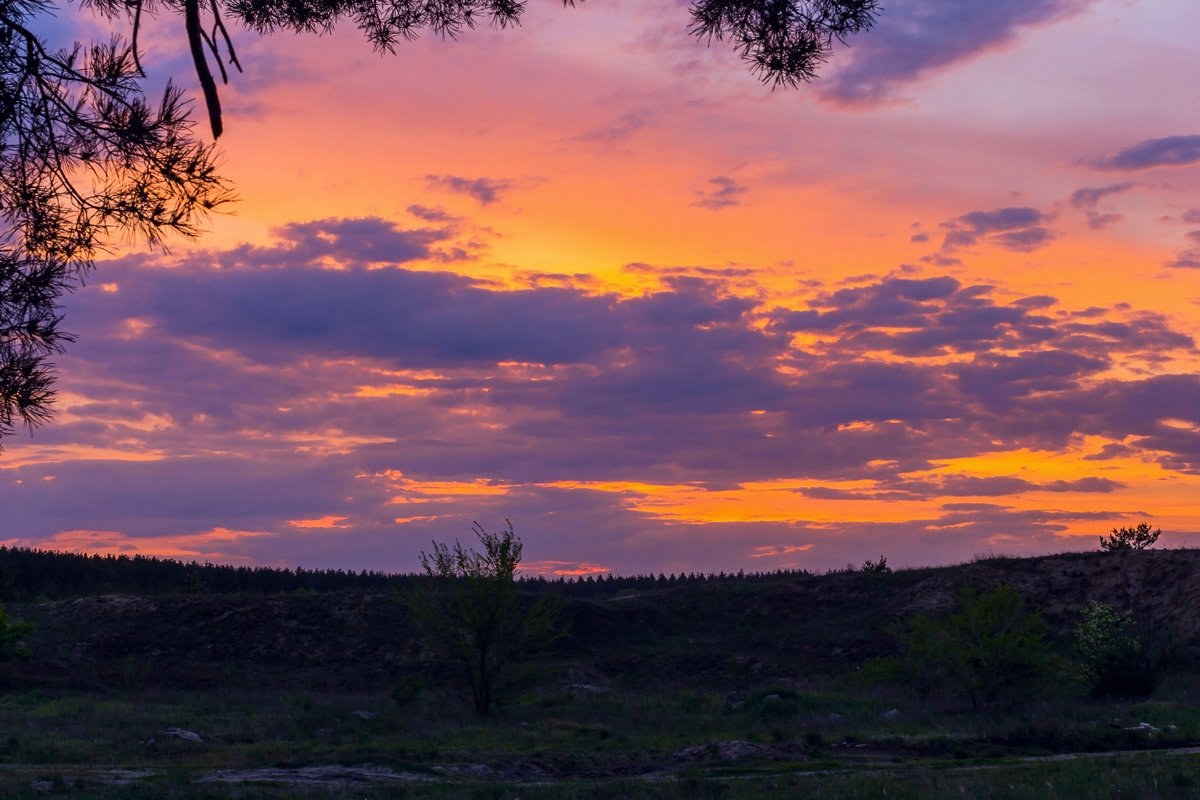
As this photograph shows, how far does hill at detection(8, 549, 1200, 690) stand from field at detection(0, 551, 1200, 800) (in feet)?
0.42

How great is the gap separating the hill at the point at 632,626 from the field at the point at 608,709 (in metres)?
0.13

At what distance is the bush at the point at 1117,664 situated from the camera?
1099 inches

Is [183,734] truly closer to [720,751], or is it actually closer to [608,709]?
[608,709]

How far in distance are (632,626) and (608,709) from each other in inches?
670

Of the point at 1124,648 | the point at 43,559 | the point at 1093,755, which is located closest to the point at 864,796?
the point at 1093,755

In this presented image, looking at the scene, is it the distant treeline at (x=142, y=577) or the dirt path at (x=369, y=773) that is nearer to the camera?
the dirt path at (x=369, y=773)

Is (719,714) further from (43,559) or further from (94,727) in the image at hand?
(43,559)

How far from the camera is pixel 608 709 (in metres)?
28.8

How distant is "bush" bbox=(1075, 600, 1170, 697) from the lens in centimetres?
2792

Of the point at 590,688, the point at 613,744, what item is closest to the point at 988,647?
the point at 613,744

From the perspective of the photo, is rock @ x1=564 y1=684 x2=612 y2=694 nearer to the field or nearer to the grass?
the field


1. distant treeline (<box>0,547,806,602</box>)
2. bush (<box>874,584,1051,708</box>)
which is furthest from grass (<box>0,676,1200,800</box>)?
distant treeline (<box>0,547,806,602</box>)

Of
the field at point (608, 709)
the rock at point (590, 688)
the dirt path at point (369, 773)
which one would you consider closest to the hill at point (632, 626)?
the field at point (608, 709)

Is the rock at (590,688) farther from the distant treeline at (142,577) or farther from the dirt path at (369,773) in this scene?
the distant treeline at (142,577)
